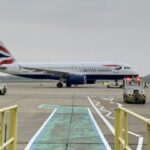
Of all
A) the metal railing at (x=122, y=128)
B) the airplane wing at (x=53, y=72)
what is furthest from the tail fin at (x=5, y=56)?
the metal railing at (x=122, y=128)

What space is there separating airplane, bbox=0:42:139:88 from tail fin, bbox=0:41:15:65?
6.00ft

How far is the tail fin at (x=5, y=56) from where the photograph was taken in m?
72.8

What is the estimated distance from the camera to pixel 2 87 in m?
42.2

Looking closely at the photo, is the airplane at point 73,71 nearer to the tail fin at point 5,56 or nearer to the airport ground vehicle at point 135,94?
the tail fin at point 5,56

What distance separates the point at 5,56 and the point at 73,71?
47.6 ft

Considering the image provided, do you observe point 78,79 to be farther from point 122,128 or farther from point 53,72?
point 122,128

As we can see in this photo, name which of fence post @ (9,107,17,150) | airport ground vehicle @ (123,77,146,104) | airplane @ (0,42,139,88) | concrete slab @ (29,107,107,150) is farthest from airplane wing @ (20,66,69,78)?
fence post @ (9,107,17,150)

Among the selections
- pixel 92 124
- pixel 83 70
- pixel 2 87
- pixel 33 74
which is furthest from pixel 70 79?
pixel 92 124

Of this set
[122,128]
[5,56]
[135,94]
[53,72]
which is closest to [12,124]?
[122,128]

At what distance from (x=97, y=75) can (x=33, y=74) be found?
36.5 feet

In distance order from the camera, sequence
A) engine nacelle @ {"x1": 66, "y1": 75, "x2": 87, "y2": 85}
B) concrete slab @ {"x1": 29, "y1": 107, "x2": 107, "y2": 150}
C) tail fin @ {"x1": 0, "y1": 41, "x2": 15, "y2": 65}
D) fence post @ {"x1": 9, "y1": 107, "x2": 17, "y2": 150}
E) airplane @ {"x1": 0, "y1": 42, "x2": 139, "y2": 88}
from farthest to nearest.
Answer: tail fin @ {"x1": 0, "y1": 41, "x2": 15, "y2": 65}, airplane @ {"x1": 0, "y1": 42, "x2": 139, "y2": 88}, engine nacelle @ {"x1": 66, "y1": 75, "x2": 87, "y2": 85}, concrete slab @ {"x1": 29, "y1": 107, "x2": 107, "y2": 150}, fence post @ {"x1": 9, "y1": 107, "x2": 17, "y2": 150}

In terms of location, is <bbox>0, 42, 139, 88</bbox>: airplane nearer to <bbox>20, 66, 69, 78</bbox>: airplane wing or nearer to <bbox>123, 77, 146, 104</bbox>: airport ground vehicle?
<bbox>20, 66, 69, 78</bbox>: airplane wing

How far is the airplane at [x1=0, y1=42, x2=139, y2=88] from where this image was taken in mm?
64750

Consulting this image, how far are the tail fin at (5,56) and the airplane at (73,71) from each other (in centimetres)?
183
